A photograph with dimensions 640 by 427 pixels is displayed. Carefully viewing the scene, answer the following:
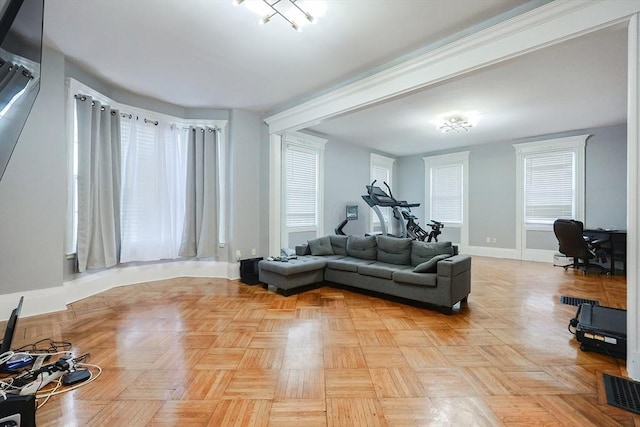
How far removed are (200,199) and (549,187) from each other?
7.33 metres

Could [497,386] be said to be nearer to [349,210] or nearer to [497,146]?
[349,210]

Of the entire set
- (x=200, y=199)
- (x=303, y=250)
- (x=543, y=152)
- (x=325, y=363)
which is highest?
(x=543, y=152)

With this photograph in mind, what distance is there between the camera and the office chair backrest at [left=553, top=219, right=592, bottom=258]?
4.91 metres

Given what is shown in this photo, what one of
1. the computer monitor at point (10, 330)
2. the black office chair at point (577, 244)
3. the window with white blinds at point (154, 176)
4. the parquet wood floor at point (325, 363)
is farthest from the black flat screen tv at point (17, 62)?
the black office chair at point (577, 244)

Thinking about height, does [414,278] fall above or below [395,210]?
below

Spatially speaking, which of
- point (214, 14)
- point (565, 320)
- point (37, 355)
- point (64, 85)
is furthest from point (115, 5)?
point (565, 320)

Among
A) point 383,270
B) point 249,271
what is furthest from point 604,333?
point 249,271

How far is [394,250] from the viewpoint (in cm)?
407

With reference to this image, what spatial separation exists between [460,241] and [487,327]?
5.22m

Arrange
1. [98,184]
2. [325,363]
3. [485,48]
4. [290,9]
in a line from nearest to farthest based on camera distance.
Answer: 1. [325,363]
2. [290,9]
3. [485,48]
4. [98,184]

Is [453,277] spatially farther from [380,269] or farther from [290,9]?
[290,9]

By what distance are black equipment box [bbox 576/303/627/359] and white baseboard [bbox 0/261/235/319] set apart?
4387mm

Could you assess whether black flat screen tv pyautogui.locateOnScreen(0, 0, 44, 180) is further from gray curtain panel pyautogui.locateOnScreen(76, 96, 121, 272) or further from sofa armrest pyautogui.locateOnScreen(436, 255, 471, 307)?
sofa armrest pyautogui.locateOnScreen(436, 255, 471, 307)

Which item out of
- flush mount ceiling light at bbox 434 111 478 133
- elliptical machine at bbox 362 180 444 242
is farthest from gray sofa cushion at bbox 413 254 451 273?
flush mount ceiling light at bbox 434 111 478 133
